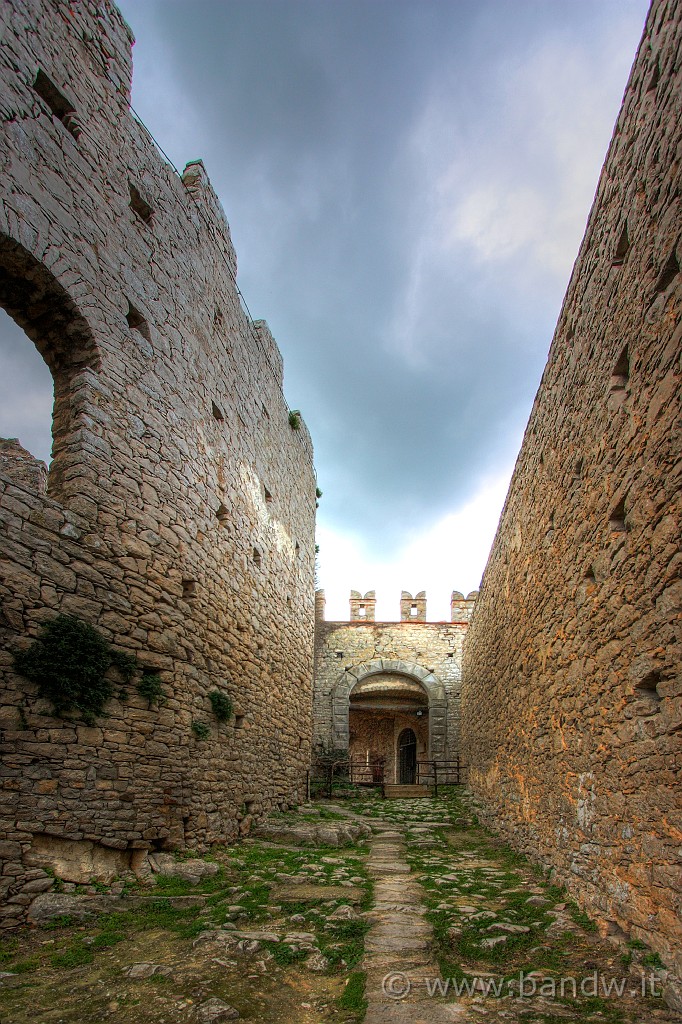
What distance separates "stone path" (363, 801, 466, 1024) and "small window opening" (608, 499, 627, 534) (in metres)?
2.99

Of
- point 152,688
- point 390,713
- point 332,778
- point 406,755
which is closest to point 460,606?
point 332,778

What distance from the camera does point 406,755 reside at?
28.2 m

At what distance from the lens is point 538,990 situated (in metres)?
3.19

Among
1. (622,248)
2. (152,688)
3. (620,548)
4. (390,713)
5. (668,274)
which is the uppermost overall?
(622,248)

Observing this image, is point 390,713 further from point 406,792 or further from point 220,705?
point 220,705

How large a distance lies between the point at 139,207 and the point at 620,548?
6.56m

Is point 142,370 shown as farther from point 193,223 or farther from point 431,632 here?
point 431,632

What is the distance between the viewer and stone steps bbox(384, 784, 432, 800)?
50.8 ft

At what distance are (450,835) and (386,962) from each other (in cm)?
661

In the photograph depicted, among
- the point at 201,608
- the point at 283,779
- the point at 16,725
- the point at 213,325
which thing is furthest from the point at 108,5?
the point at 283,779

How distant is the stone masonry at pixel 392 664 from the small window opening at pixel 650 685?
652 inches

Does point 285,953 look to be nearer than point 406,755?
Yes

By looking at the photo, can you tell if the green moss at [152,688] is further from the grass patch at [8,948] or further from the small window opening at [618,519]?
the small window opening at [618,519]

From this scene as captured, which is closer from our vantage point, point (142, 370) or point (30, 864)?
point (30, 864)
